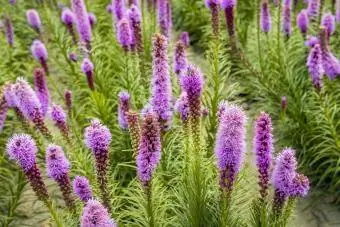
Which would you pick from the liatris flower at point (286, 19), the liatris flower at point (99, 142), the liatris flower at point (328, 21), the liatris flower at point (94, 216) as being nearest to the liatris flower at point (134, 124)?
the liatris flower at point (99, 142)

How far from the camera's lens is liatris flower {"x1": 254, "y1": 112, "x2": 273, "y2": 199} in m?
3.47

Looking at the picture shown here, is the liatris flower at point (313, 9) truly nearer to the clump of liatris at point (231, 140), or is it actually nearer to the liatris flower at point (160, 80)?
the liatris flower at point (160, 80)

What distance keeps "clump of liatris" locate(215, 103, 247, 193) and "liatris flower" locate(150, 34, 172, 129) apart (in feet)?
3.10

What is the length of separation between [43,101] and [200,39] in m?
4.56

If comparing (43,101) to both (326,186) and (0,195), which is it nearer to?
(0,195)

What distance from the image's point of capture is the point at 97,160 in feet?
12.6

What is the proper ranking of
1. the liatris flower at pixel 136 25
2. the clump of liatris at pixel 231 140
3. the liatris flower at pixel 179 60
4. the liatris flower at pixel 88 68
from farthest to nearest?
the liatris flower at pixel 88 68 → the liatris flower at pixel 136 25 → the liatris flower at pixel 179 60 → the clump of liatris at pixel 231 140

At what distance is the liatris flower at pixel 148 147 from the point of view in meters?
3.41

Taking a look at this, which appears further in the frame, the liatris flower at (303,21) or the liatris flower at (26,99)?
the liatris flower at (303,21)

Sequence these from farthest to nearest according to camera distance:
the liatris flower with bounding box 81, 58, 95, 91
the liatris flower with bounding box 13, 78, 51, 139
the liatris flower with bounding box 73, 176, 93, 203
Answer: the liatris flower with bounding box 81, 58, 95, 91, the liatris flower with bounding box 13, 78, 51, 139, the liatris flower with bounding box 73, 176, 93, 203

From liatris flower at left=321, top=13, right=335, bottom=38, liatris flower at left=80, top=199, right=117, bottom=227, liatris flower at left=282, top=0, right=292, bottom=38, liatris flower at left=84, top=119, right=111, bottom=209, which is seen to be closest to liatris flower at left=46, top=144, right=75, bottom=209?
liatris flower at left=84, top=119, right=111, bottom=209

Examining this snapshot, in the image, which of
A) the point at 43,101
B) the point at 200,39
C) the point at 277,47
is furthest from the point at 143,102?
the point at 200,39

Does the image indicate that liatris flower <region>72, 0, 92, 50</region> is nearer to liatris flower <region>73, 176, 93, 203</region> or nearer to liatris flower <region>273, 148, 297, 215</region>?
liatris flower <region>73, 176, 93, 203</region>

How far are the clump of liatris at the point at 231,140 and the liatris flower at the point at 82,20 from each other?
401 centimetres
